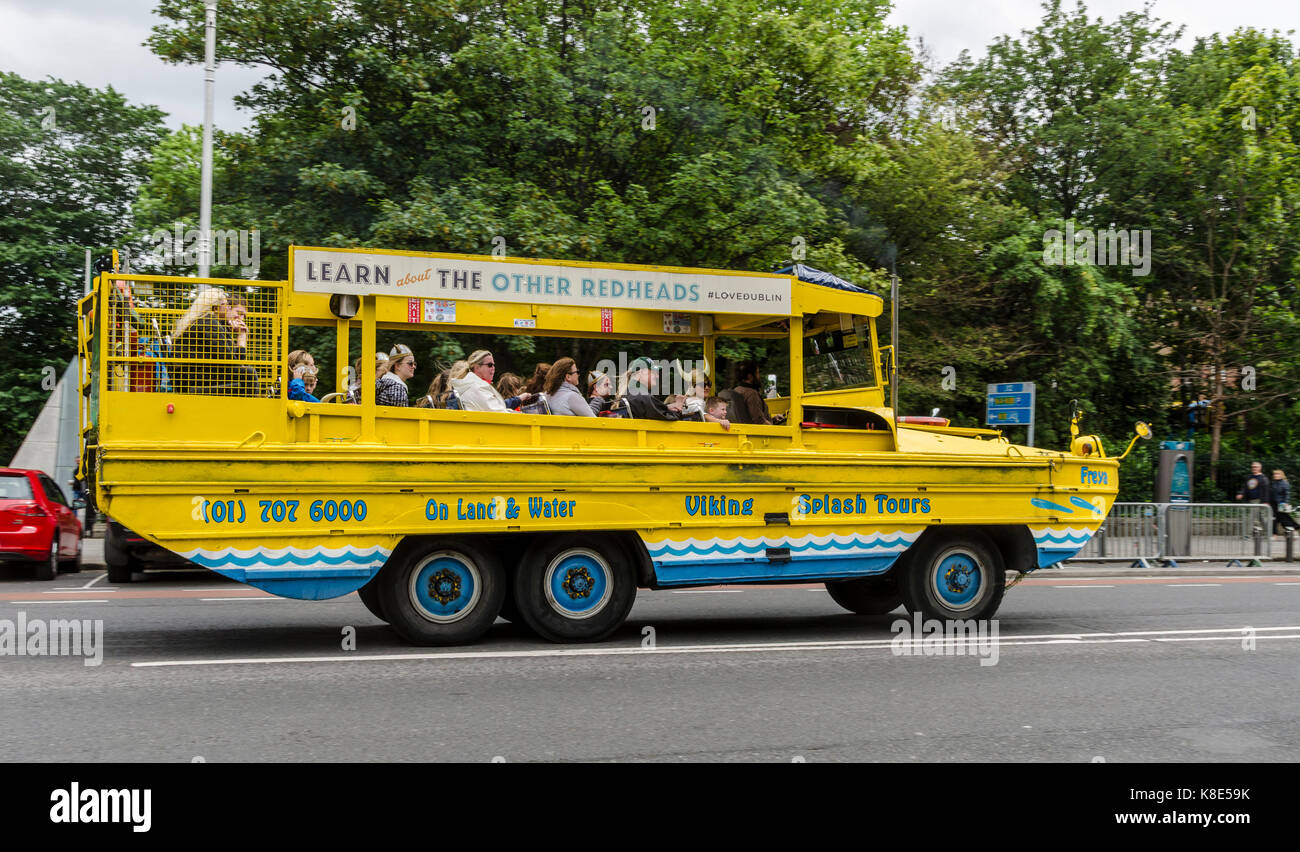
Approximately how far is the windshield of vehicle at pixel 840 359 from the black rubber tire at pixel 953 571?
144 cm

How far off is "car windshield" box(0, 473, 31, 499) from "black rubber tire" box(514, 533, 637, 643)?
30.8 feet

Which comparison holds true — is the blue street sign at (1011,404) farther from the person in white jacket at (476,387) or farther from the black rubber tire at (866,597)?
the person in white jacket at (476,387)

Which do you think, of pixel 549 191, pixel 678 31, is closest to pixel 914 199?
pixel 678 31

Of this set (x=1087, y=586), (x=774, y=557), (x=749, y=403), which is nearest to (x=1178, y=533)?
(x=1087, y=586)

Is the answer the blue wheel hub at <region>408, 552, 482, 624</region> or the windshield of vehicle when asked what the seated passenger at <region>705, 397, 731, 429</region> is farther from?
the blue wheel hub at <region>408, 552, 482, 624</region>

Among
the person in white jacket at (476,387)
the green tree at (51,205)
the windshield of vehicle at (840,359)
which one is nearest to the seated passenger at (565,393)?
the person in white jacket at (476,387)

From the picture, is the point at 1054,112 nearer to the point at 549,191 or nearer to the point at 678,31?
the point at 678,31

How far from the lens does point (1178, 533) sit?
751 inches

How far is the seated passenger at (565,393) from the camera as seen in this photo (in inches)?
360

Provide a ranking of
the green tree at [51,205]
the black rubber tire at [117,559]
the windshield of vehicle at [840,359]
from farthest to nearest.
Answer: the green tree at [51,205]
the black rubber tire at [117,559]
the windshield of vehicle at [840,359]

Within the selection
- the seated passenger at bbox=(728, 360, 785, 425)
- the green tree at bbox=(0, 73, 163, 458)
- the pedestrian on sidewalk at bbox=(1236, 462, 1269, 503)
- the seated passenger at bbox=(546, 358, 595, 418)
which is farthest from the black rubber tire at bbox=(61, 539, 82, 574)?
the pedestrian on sidewalk at bbox=(1236, 462, 1269, 503)

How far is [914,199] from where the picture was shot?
2430 cm

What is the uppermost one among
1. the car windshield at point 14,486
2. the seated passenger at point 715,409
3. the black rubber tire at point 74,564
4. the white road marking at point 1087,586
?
the seated passenger at point 715,409
